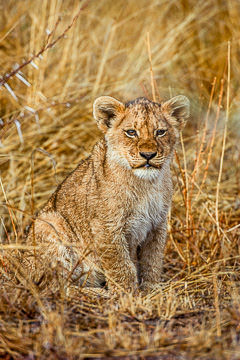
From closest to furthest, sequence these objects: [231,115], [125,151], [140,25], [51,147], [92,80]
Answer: [125,151]
[51,147]
[92,80]
[231,115]
[140,25]

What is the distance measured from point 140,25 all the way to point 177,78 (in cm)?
123

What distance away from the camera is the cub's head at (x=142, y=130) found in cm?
467

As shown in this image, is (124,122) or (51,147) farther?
(51,147)

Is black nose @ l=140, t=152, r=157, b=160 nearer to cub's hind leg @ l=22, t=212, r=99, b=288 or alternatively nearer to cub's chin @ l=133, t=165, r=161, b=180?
cub's chin @ l=133, t=165, r=161, b=180

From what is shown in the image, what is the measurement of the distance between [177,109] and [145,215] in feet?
3.48

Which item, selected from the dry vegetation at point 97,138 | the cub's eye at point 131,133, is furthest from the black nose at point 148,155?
the dry vegetation at point 97,138

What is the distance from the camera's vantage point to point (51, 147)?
24.8 ft

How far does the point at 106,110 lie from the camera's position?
5055 mm

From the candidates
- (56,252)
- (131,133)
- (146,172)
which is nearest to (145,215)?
(146,172)

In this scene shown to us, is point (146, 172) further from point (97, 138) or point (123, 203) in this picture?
point (97, 138)

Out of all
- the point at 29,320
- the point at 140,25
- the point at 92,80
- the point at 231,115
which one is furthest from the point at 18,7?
the point at 29,320

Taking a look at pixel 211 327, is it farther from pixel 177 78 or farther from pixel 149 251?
pixel 177 78

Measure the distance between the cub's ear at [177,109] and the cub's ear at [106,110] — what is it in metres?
0.43

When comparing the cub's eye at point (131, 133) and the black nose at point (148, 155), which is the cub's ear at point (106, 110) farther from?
the black nose at point (148, 155)
